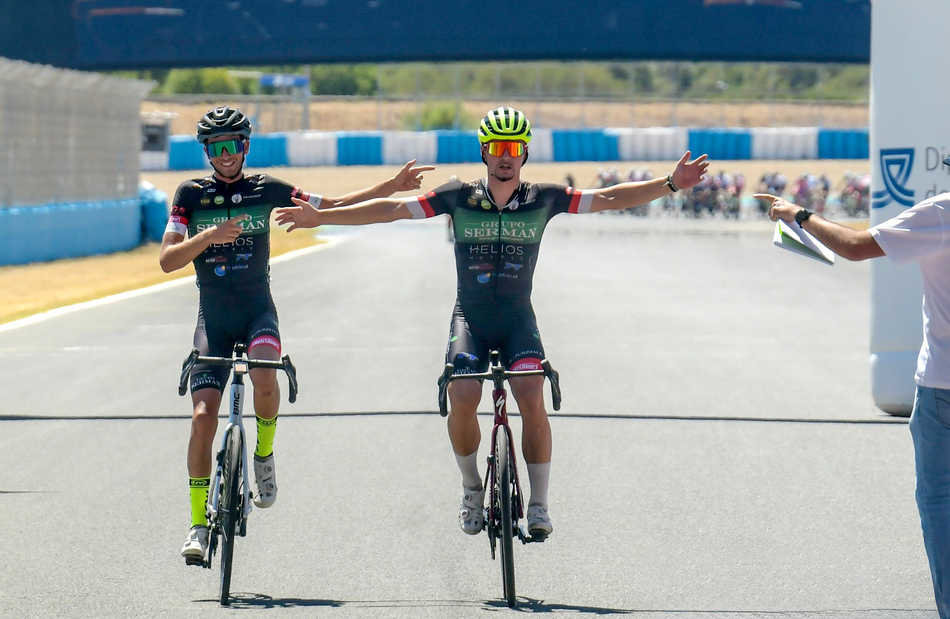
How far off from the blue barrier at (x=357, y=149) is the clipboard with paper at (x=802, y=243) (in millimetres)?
66121

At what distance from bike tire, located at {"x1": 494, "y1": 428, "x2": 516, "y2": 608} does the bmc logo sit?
5.63 m

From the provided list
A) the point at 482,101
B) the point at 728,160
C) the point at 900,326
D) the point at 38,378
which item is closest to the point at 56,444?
the point at 38,378

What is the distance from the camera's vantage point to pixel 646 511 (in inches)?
325

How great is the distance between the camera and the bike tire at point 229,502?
634 cm

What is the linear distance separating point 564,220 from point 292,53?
81.7 feet

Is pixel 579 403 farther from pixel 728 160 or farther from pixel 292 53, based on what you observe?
pixel 728 160

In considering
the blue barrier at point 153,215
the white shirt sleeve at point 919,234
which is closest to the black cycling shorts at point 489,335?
the white shirt sleeve at point 919,234

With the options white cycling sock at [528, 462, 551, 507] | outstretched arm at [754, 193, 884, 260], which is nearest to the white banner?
white cycling sock at [528, 462, 551, 507]

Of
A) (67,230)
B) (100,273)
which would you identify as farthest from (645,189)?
(67,230)

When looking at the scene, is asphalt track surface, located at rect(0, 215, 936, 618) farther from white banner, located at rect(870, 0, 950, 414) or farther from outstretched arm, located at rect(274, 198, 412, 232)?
outstretched arm, located at rect(274, 198, 412, 232)

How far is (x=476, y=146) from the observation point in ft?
226

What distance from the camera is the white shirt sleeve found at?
17.5 ft

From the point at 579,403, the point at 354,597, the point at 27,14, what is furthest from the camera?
the point at 27,14

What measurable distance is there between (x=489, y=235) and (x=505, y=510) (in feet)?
4.23
